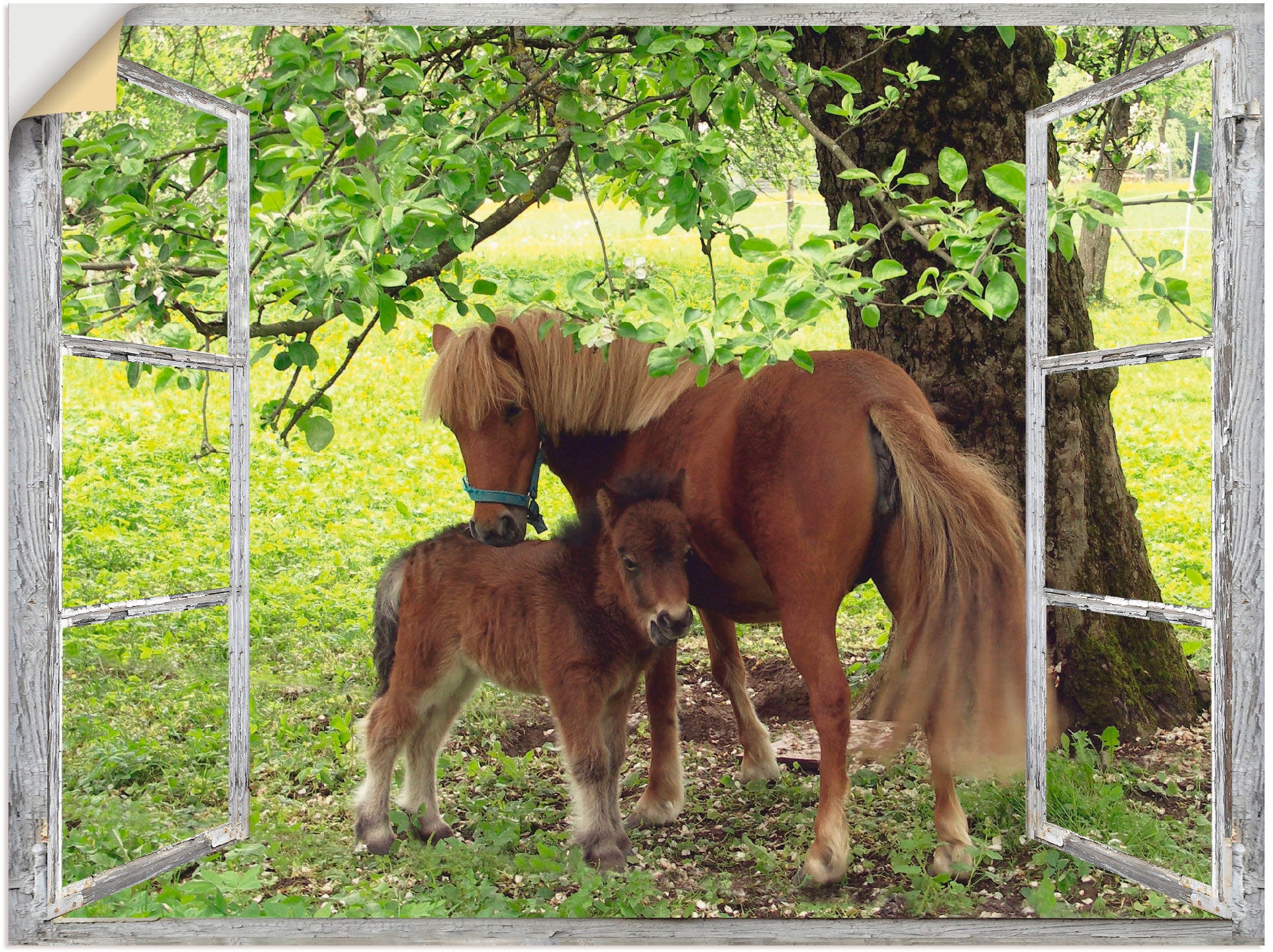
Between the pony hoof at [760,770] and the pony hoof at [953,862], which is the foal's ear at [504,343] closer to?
the pony hoof at [760,770]

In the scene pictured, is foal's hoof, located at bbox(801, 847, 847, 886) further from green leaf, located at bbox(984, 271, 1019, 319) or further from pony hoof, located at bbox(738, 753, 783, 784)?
green leaf, located at bbox(984, 271, 1019, 319)

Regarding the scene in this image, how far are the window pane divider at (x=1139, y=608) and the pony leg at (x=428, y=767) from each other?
2.24 meters

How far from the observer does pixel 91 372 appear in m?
10.1

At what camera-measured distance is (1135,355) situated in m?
3.31

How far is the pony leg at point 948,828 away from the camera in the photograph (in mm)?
3818

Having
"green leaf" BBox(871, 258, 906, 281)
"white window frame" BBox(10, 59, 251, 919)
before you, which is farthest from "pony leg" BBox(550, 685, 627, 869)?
"green leaf" BBox(871, 258, 906, 281)

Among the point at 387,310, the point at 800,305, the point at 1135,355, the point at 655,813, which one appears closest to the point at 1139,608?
the point at 1135,355

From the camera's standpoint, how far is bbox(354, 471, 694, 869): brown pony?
3.66m

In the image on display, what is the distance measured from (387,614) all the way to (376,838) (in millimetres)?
860

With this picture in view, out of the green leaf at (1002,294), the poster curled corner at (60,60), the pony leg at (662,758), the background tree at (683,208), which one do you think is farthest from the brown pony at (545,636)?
the poster curled corner at (60,60)

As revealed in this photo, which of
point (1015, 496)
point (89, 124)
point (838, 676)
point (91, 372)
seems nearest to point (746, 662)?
point (1015, 496)

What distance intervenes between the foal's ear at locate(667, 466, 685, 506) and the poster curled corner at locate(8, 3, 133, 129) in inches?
82.6

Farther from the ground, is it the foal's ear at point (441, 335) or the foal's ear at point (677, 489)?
the foal's ear at point (441, 335)

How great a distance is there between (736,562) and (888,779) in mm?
1409
